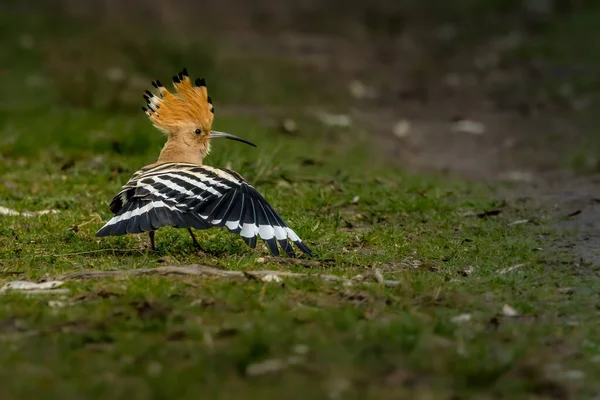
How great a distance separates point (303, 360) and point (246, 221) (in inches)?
69.4

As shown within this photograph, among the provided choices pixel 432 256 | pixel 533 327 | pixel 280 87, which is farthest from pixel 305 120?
pixel 533 327

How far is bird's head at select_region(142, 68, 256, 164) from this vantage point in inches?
251

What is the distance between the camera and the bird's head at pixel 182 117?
638 centimetres

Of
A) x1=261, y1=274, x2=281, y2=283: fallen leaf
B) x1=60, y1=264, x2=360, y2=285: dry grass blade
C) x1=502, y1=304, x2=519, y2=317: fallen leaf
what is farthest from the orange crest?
x1=502, y1=304, x2=519, y2=317: fallen leaf

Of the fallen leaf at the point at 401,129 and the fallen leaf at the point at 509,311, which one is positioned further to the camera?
the fallen leaf at the point at 401,129

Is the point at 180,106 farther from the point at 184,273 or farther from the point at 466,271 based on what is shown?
the point at 466,271

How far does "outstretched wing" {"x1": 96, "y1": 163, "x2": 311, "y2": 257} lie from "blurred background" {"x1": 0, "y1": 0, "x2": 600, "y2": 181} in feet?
12.0

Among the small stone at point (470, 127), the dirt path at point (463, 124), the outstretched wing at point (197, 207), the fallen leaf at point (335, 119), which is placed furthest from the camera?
the small stone at point (470, 127)

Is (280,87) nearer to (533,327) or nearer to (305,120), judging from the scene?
(305,120)

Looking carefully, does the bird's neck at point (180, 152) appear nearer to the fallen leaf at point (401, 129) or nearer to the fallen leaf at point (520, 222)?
the fallen leaf at point (520, 222)

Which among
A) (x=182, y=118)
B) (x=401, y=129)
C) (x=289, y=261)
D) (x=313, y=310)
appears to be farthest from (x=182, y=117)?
(x=401, y=129)

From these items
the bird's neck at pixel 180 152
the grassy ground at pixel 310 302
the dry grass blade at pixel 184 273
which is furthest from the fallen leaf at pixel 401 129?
the dry grass blade at pixel 184 273

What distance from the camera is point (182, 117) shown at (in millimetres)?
6430

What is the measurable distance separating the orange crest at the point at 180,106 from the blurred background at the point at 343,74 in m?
2.79
